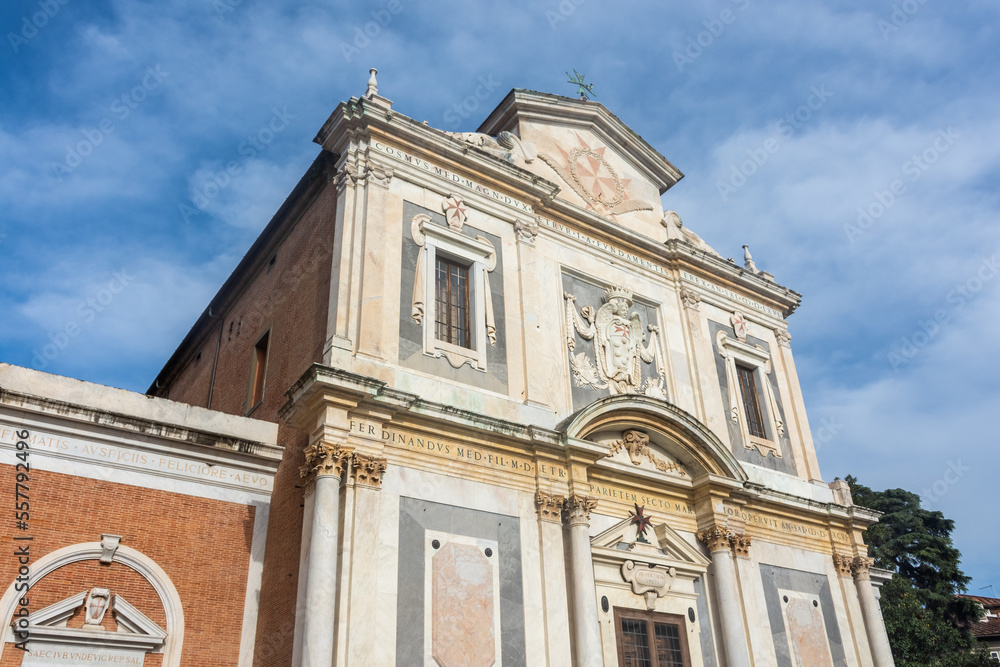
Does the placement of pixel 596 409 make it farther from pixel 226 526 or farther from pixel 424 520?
pixel 226 526

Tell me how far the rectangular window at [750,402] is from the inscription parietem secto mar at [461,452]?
6761mm

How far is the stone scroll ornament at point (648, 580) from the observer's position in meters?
14.6

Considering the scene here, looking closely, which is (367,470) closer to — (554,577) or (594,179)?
(554,577)

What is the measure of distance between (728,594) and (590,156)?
33.7ft

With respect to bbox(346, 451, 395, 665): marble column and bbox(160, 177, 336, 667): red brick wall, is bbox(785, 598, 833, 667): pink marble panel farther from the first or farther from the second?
bbox(160, 177, 336, 667): red brick wall

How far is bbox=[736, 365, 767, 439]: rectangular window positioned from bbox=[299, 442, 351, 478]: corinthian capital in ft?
34.8

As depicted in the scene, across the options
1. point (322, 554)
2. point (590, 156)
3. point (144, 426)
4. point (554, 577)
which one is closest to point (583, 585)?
point (554, 577)

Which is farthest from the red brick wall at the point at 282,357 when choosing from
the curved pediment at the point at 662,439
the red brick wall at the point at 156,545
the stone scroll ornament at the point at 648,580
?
the stone scroll ornament at the point at 648,580

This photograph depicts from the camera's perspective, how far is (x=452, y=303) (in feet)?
49.2

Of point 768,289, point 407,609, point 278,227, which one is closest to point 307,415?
point 407,609

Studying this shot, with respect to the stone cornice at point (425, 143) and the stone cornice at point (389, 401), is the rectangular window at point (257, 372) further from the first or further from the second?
the stone cornice at point (425, 143)

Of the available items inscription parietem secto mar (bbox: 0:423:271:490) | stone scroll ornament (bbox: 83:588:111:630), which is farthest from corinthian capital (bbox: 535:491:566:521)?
stone scroll ornament (bbox: 83:588:111:630)

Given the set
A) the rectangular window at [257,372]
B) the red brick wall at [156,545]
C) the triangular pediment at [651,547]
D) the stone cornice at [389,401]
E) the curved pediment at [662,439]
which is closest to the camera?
the red brick wall at [156,545]

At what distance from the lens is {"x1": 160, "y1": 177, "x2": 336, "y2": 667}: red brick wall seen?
1227 cm
